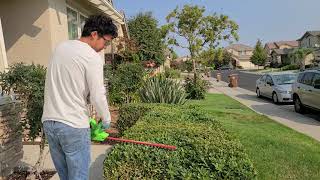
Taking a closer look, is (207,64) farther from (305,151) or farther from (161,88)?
(305,151)

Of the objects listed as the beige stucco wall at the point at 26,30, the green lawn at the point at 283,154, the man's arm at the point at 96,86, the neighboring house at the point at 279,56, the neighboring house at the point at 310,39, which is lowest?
the green lawn at the point at 283,154

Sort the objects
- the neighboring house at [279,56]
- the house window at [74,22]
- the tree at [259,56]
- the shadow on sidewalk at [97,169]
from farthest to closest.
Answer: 1. the tree at [259,56]
2. the neighboring house at [279,56]
3. the house window at [74,22]
4. the shadow on sidewalk at [97,169]

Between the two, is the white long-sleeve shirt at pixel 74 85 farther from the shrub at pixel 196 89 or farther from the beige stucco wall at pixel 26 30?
the shrub at pixel 196 89

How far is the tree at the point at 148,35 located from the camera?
32250 millimetres

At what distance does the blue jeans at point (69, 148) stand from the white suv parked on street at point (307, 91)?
11322mm

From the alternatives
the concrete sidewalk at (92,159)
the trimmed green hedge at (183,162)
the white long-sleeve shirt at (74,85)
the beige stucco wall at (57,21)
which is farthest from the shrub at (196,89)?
the white long-sleeve shirt at (74,85)

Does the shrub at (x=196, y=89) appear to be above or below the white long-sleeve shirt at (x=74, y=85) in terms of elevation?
below

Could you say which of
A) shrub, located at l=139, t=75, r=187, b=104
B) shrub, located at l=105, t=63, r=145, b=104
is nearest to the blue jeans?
shrub, located at l=139, t=75, r=187, b=104

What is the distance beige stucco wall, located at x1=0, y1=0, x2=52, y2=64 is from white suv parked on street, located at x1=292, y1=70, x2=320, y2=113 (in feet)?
28.5

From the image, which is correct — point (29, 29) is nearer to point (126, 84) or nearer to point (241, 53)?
point (126, 84)

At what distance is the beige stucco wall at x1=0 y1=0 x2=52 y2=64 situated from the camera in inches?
344

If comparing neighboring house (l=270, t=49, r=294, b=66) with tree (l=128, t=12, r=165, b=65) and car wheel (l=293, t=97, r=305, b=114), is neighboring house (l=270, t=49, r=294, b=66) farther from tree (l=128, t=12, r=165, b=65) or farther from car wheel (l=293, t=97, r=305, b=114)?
car wheel (l=293, t=97, r=305, b=114)

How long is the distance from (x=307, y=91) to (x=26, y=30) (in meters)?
9.50

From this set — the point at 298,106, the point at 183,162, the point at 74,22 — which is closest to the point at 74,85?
the point at 183,162
